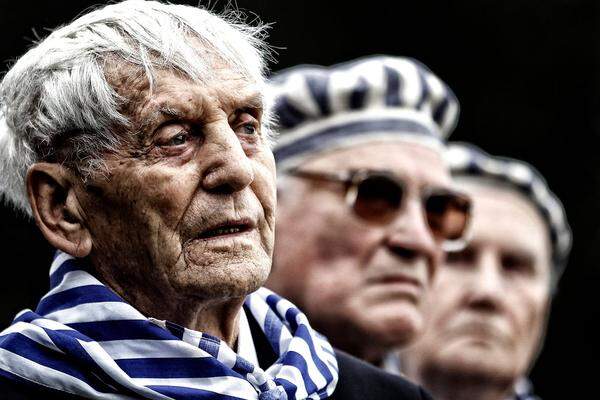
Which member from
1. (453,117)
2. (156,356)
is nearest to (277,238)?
(453,117)

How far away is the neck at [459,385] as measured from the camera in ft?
18.6

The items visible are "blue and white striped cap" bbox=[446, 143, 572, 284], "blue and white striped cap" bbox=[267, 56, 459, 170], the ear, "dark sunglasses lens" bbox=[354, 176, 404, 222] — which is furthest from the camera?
"blue and white striped cap" bbox=[446, 143, 572, 284]

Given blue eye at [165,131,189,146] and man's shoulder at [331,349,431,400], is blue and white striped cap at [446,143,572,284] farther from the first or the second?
blue eye at [165,131,189,146]

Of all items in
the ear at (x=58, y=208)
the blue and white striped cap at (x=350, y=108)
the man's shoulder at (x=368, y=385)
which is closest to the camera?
the ear at (x=58, y=208)

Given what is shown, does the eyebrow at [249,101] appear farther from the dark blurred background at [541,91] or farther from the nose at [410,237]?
the dark blurred background at [541,91]

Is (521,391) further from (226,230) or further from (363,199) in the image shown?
(226,230)

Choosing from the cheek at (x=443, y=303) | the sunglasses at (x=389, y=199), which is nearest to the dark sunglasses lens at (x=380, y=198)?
the sunglasses at (x=389, y=199)

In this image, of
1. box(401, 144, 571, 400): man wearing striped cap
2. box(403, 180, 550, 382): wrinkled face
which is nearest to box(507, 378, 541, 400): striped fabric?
box(401, 144, 571, 400): man wearing striped cap

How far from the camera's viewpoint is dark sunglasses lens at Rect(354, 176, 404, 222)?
4.96m

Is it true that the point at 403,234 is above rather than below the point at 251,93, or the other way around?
below

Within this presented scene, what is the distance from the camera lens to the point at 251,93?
345 cm

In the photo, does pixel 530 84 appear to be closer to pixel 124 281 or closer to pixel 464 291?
pixel 464 291

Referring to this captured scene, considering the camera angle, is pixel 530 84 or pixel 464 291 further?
pixel 530 84

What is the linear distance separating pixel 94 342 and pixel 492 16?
5.62 m
